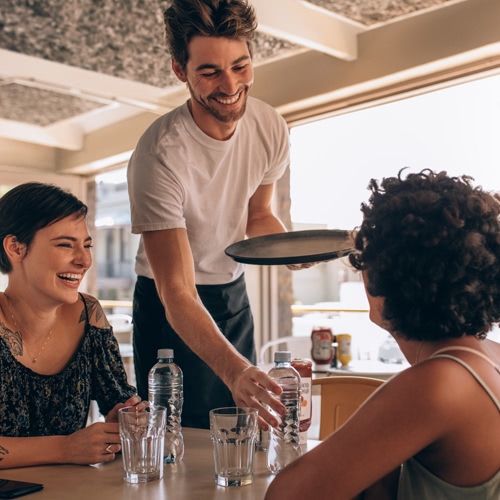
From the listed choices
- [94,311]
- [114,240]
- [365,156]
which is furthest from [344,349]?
[114,240]

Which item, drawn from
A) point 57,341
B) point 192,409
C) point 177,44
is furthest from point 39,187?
point 192,409

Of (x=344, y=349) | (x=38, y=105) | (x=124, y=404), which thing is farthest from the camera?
(x=38, y=105)

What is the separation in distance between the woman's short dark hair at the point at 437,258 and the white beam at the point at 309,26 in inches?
102

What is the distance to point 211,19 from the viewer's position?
1677mm

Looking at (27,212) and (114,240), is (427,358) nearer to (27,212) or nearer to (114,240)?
(27,212)

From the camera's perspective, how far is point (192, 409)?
1.70 meters

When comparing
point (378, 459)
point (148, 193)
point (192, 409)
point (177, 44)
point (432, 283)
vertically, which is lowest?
point (192, 409)

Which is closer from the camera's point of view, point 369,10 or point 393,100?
point 369,10

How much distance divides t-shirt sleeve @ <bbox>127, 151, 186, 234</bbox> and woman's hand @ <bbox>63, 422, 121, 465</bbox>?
593 millimetres

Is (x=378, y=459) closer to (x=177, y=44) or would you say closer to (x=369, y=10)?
(x=177, y=44)

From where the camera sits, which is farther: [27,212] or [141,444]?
[27,212]

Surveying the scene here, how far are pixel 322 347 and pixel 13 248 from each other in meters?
2.36

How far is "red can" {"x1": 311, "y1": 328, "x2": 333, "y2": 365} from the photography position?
3723 millimetres

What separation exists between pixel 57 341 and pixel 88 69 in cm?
328
